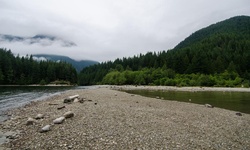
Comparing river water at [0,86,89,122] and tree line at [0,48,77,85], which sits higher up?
tree line at [0,48,77,85]

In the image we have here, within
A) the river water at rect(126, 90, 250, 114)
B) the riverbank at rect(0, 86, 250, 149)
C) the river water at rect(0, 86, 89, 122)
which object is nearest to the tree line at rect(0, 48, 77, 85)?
the river water at rect(0, 86, 89, 122)

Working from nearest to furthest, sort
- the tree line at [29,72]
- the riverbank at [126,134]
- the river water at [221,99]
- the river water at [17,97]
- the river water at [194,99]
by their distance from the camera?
the riverbank at [126,134] < the river water at [17,97] < the river water at [194,99] < the river water at [221,99] < the tree line at [29,72]

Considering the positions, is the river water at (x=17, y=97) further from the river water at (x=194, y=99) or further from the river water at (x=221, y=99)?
the river water at (x=221, y=99)

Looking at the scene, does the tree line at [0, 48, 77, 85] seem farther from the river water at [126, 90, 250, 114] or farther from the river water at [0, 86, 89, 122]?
the river water at [126, 90, 250, 114]

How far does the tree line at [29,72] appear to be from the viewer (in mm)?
124787

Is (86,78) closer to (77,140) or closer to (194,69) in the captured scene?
(194,69)

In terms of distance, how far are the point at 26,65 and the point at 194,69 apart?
407ft

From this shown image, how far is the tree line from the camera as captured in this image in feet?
409

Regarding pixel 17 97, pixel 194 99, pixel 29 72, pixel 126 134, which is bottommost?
pixel 17 97

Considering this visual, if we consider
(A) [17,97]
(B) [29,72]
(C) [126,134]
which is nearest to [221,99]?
(C) [126,134]

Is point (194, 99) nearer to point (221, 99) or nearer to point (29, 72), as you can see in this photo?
point (221, 99)

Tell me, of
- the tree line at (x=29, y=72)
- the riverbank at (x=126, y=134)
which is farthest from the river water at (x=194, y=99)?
the tree line at (x=29, y=72)

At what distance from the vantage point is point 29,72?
461 ft

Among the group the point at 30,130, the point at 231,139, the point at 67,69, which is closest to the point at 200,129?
the point at 231,139
